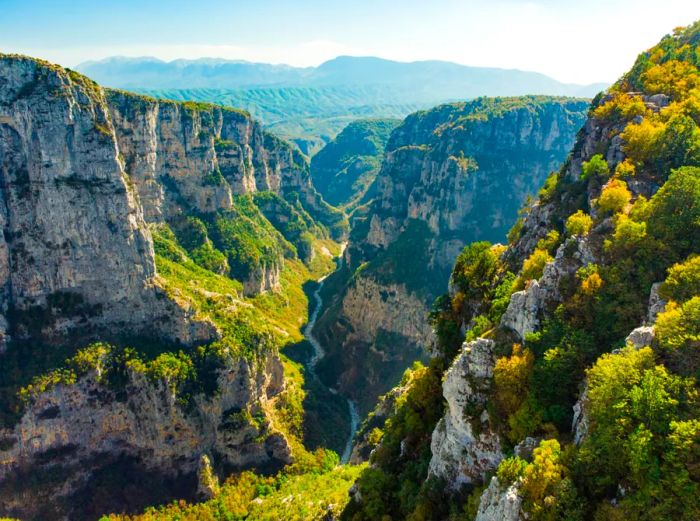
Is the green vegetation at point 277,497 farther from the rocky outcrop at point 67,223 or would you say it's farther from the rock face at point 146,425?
the rocky outcrop at point 67,223

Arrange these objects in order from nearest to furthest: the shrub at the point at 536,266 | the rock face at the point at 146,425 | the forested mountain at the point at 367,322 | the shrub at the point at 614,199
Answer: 1. the forested mountain at the point at 367,322
2. the shrub at the point at 536,266
3. the shrub at the point at 614,199
4. the rock face at the point at 146,425

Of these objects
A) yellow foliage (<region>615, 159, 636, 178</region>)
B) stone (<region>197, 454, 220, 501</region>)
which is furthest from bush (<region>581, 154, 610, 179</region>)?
stone (<region>197, 454, 220, 501</region>)

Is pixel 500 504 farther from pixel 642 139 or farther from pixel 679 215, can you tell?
pixel 642 139

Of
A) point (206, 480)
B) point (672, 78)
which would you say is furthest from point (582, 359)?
point (206, 480)

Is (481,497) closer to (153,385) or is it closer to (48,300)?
(153,385)

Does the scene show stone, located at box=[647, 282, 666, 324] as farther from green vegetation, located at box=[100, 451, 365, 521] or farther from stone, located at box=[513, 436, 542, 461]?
green vegetation, located at box=[100, 451, 365, 521]

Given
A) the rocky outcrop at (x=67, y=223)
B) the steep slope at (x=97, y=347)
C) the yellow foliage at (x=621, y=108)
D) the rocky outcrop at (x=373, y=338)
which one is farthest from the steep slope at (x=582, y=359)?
the rocky outcrop at (x=373, y=338)
